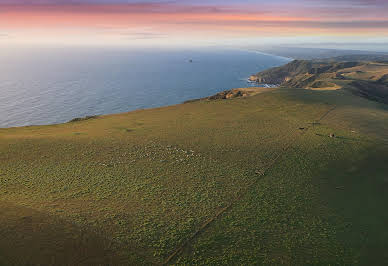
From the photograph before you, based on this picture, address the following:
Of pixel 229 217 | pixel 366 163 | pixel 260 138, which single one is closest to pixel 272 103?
pixel 260 138

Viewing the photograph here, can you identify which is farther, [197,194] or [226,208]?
[197,194]

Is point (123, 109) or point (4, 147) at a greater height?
point (4, 147)

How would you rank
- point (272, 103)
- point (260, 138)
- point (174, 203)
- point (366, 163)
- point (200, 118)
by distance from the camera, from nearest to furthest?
point (174, 203)
point (366, 163)
point (260, 138)
point (200, 118)
point (272, 103)

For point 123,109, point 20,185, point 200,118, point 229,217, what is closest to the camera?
point 229,217

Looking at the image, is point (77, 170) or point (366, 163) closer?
point (77, 170)

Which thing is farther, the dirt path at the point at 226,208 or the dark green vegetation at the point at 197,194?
the dark green vegetation at the point at 197,194

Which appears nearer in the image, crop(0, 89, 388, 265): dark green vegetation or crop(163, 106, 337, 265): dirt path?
crop(163, 106, 337, 265): dirt path

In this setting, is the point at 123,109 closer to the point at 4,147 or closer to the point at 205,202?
the point at 4,147
